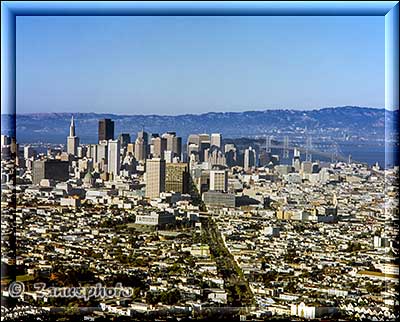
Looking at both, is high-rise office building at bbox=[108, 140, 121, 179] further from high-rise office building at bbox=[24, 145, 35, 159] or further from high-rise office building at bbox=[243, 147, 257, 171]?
high-rise office building at bbox=[243, 147, 257, 171]

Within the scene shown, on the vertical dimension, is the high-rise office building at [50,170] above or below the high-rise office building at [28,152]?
below

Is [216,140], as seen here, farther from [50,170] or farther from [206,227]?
[50,170]

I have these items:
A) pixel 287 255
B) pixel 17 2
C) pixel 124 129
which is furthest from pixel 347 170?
pixel 17 2

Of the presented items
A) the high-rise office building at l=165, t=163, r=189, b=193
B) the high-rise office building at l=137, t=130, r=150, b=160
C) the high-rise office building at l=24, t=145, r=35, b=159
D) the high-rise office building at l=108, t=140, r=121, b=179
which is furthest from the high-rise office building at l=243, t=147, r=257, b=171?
the high-rise office building at l=24, t=145, r=35, b=159

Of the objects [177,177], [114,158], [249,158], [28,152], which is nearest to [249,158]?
[249,158]

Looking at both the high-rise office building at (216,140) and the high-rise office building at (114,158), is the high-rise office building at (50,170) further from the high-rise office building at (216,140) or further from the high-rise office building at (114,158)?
the high-rise office building at (216,140)

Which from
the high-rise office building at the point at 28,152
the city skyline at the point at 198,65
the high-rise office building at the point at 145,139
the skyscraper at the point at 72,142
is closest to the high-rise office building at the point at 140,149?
the high-rise office building at the point at 145,139
